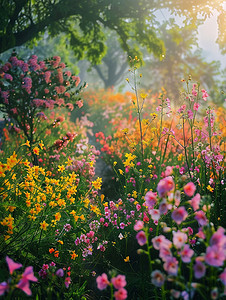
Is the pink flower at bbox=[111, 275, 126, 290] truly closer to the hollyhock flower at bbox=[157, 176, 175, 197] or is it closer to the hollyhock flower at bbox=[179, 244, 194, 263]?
the hollyhock flower at bbox=[179, 244, 194, 263]

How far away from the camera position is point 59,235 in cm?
252

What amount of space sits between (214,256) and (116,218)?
6.73 ft

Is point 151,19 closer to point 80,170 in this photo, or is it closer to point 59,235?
point 80,170

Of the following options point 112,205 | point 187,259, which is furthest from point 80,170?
point 187,259

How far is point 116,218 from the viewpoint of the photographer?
2979mm

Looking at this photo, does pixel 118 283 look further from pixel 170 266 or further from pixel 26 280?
pixel 26 280

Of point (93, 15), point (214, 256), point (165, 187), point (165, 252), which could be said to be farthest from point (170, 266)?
point (93, 15)

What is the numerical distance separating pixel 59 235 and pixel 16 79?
3709mm

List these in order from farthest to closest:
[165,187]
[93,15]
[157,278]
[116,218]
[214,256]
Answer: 1. [93,15]
2. [116,218]
3. [165,187]
4. [157,278]
5. [214,256]

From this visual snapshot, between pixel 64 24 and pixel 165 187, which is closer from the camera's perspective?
pixel 165 187

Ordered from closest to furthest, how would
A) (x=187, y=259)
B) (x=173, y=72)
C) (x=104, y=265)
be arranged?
(x=187, y=259), (x=104, y=265), (x=173, y=72)

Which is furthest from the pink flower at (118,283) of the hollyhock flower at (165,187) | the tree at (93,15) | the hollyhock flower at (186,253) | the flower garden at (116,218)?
the tree at (93,15)

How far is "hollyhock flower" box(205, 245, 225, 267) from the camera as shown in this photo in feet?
3.22

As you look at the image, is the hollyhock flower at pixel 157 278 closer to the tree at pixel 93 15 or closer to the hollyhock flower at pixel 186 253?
the hollyhock flower at pixel 186 253
